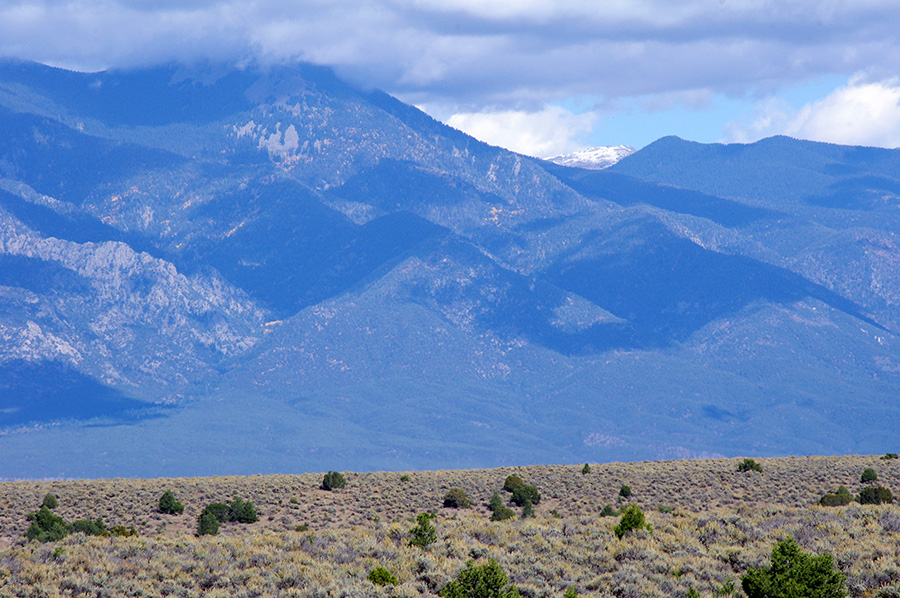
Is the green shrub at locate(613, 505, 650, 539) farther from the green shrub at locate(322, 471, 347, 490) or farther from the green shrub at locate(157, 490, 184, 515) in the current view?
the green shrub at locate(322, 471, 347, 490)

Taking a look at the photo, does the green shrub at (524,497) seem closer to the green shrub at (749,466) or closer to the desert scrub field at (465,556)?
the desert scrub field at (465,556)

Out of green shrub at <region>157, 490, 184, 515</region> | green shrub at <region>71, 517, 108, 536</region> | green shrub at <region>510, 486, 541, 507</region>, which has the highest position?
green shrub at <region>157, 490, 184, 515</region>

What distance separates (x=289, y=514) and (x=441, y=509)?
24.3ft

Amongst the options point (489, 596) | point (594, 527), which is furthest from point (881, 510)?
point (489, 596)

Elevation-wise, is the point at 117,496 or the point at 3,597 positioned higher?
the point at 117,496

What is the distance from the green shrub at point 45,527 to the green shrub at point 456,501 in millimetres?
18421

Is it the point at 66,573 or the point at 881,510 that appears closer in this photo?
the point at 66,573

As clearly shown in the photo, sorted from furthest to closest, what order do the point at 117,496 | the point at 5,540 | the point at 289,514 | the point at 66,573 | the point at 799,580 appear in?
the point at 117,496 < the point at 289,514 < the point at 5,540 < the point at 66,573 < the point at 799,580

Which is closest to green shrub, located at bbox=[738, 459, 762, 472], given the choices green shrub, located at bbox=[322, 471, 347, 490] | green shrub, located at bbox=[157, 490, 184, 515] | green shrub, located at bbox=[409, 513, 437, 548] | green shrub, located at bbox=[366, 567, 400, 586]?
green shrub, located at bbox=[322, 471, 347, 490]

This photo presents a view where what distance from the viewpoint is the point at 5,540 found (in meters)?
43.3

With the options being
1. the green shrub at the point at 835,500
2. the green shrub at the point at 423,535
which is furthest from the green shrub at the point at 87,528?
the green shrub at the point at 835,500

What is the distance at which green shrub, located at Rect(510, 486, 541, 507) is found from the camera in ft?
176

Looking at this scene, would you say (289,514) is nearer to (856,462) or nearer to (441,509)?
(441,509)

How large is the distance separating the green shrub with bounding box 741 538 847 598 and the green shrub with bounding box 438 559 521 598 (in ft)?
18.8
